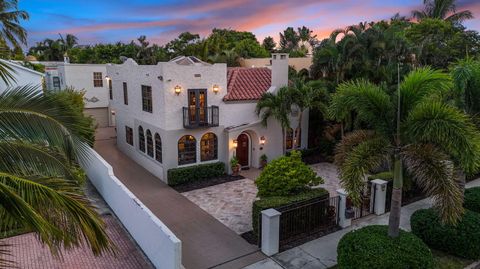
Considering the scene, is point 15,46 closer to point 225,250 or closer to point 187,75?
point 187,75

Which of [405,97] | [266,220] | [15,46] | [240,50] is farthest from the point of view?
[240,50]

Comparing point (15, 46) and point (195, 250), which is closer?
point (195, 250)

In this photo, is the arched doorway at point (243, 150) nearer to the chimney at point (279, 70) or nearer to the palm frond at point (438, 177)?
the chimney at point (279, 70)

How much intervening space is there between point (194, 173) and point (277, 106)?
223 inches

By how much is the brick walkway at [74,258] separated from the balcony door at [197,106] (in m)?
7.75

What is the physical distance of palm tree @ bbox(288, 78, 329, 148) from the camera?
18.7m

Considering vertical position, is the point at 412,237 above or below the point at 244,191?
above

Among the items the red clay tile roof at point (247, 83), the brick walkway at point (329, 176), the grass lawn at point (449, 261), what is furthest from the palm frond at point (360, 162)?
the red clay tile roof at point (247, 83)

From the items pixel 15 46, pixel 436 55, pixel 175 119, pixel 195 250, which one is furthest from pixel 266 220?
pixel 436 55

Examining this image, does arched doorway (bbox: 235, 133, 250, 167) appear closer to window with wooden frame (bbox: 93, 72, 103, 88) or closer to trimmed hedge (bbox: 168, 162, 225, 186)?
trimmed hedge (bbox: 168, 162, 225, 186)

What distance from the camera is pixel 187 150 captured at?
18.1 meters

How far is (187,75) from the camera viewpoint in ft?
56.6

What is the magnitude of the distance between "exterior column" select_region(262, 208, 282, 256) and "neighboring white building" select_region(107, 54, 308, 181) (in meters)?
8.20

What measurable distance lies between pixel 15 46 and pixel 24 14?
3.13 meters
